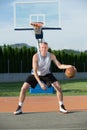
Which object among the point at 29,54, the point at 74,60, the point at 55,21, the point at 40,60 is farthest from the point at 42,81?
the point at 74,60

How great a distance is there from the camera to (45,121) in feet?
30.6

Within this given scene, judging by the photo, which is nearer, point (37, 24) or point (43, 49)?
point (43, 49)

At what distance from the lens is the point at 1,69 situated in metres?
42.1

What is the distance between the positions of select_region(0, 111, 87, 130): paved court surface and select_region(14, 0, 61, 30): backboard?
12.5 m

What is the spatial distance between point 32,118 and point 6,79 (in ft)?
106

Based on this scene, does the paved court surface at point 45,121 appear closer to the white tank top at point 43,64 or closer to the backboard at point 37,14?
the white tank top at point 43,64

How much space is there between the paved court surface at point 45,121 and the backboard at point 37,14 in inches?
492

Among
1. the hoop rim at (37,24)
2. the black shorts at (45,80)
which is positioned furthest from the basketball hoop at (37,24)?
the black shorts at (45,80)

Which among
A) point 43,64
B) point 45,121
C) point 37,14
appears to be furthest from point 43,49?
point 37,14

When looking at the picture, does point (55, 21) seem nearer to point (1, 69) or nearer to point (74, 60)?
point (1, 69)

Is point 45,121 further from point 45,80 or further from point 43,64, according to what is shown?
point 43,64

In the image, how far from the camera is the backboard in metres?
22.9

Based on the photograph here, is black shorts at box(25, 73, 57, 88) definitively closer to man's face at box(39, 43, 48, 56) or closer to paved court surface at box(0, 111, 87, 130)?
man's face at box(39, 43, 48, 56)

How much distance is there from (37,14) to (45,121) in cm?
1450
